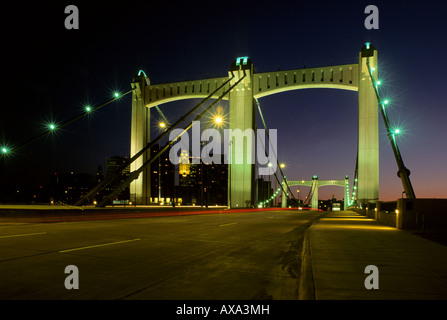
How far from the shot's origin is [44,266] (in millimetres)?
5914

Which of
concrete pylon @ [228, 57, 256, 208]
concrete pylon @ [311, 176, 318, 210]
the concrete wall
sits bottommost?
concrete pylon @ [311, 176, 318, 210]

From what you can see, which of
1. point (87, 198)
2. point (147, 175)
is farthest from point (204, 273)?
point (147, 175)

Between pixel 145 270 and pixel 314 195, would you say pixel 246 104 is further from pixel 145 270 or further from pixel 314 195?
pixel 314 195

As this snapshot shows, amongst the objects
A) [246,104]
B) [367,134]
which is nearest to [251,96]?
[246,104]

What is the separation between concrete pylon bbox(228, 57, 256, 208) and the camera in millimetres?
43094

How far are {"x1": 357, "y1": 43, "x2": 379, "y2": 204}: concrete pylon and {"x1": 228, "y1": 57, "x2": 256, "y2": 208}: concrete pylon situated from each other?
513 inches

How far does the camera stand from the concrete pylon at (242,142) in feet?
141

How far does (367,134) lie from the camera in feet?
124

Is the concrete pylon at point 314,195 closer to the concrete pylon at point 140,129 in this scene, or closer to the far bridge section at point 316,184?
the far bridge section at point 316,184

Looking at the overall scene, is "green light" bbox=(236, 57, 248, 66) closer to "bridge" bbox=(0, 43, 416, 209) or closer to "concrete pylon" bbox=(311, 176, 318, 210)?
"bridge" bbox=(0, 43, 416, 209)

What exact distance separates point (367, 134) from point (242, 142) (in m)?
14.9

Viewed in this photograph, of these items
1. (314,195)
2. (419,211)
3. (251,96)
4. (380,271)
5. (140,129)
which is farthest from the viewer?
(314,195)

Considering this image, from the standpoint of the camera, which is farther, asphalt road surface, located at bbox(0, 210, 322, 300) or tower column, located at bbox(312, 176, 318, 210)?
tower column, located at bbox(312, 176, 318, 210)

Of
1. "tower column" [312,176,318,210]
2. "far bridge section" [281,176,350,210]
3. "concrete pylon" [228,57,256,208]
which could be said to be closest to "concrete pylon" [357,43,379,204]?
"concrete pylon" [228,57,256,208]
